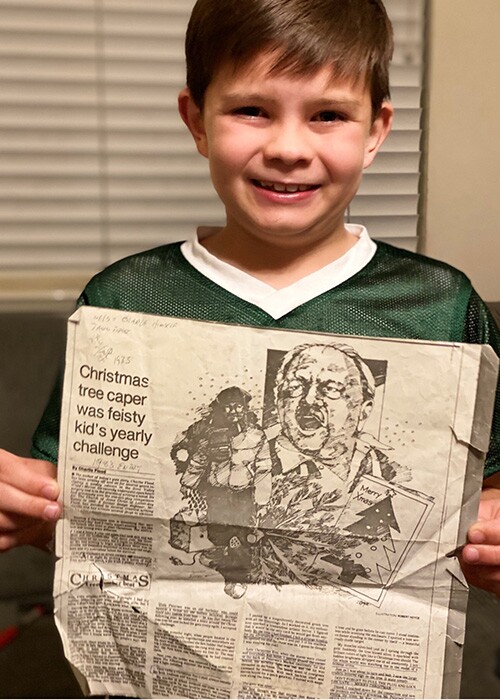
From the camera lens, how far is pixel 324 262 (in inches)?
28.2

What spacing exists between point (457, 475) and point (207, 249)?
1.12 feet

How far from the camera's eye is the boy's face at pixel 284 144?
624 mm

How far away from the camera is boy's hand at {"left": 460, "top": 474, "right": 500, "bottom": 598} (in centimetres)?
54

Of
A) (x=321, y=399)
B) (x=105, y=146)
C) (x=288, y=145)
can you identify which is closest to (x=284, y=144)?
(x=288, y=145)

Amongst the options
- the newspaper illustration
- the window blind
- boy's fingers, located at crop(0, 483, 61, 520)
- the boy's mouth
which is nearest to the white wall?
the window blind

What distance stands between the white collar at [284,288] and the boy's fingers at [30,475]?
0.76ft

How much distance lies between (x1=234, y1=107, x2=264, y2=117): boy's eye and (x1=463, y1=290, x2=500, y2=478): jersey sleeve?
0.26 meters

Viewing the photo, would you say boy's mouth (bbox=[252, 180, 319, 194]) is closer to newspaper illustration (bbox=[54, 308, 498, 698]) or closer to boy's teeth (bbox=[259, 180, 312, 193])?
boy's teeth (bbox=[259, 180, 312, 193])

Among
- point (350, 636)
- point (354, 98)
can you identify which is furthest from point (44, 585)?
point (354, 98)

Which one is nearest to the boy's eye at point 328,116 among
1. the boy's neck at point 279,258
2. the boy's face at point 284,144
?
the boy's face at point 284,144

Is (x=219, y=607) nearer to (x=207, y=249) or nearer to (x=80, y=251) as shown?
(x=207, y=249)

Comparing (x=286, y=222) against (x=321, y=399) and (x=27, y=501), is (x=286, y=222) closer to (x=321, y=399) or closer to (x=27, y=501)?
(x=321, y=399)

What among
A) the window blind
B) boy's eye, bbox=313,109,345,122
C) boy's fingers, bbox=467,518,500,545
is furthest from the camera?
the window blind

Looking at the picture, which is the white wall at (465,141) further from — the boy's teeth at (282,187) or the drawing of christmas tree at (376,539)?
the drawing of christmas tree at (376,539)
